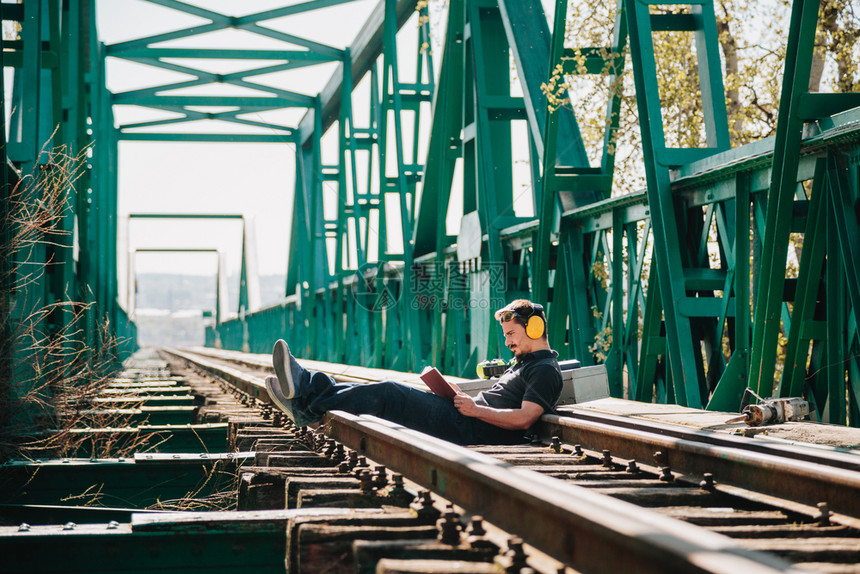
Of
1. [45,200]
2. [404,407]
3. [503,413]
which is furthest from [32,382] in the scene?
[503,413]

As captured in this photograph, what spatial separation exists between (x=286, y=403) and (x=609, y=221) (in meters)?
3.85

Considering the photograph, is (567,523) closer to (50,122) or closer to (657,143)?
(657,143)

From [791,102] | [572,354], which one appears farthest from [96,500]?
[572,354]

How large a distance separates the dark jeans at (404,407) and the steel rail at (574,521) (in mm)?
1291

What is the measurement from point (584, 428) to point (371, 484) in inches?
67.5

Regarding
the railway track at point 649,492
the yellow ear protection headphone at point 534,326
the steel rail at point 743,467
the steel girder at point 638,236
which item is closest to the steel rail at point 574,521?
the railway track at point 649,492

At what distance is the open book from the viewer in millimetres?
5102

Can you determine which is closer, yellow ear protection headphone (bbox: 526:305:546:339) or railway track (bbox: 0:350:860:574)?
railway track (bbox: 0:350:860:574)

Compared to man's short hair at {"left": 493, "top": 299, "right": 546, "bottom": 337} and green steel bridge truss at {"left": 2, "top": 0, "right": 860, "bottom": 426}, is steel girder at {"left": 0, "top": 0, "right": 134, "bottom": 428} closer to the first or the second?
green steel bridge truss at {"left": 2, "top": 0, "right": 860, "bottom": 426}

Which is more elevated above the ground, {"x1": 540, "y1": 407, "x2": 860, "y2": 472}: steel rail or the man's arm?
the man's arm

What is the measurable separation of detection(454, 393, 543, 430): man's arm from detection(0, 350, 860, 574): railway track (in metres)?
0.19

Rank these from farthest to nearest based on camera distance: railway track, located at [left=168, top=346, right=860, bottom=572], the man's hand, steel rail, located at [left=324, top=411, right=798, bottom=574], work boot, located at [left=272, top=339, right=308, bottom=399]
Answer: work boot, located at [left=272, top=339, right=308, bottom=399], the man's hand, railway track, located at [left=168, top=346, right=860, bottom=572], steel rail, located at [left=324, top=411, right=798, bottom=574]

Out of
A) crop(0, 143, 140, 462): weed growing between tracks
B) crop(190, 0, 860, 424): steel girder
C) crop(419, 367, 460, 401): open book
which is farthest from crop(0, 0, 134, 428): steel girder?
crop(190, 0, 860, 424): steel girder

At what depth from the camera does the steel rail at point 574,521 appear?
1829 millimetres
